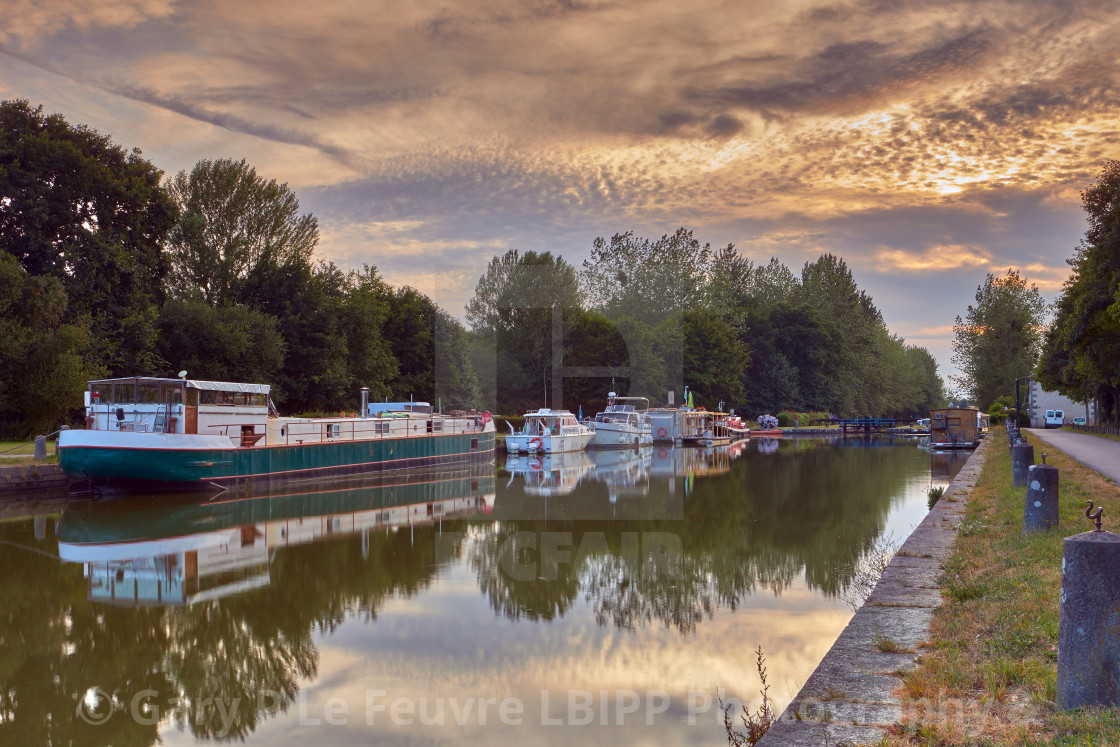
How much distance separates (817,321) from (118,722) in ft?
292

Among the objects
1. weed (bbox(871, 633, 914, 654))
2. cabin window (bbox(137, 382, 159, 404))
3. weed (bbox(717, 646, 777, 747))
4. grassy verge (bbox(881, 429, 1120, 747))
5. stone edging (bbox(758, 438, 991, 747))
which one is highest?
cabin window (bbox(137, 382, 159, 404))

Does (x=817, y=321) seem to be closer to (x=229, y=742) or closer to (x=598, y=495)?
(x=598, y=495)

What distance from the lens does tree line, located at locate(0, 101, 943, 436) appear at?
32781 millimetres

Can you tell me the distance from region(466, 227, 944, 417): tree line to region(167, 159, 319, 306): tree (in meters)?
18.8

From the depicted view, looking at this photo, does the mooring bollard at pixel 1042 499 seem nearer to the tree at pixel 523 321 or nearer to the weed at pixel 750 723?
the weed at pixel 750 723

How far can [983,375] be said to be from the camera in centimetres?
7512

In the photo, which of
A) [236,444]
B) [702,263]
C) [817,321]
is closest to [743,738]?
[236,444]

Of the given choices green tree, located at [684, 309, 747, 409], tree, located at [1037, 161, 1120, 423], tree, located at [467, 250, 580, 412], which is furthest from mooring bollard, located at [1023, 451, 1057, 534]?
green tree, located at [684, 309, 747, 409]

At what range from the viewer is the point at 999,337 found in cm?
7425

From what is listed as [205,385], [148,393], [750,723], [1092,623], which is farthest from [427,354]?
[1092,623]

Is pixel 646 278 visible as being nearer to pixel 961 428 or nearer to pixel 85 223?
pixel 961 428

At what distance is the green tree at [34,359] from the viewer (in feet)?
94.1

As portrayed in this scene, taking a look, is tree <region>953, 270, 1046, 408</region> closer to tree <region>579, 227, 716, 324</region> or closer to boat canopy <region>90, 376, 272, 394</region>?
tree <region>579, 227, 716, 324</region>

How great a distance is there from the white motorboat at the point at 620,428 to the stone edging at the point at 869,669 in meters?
40.3
